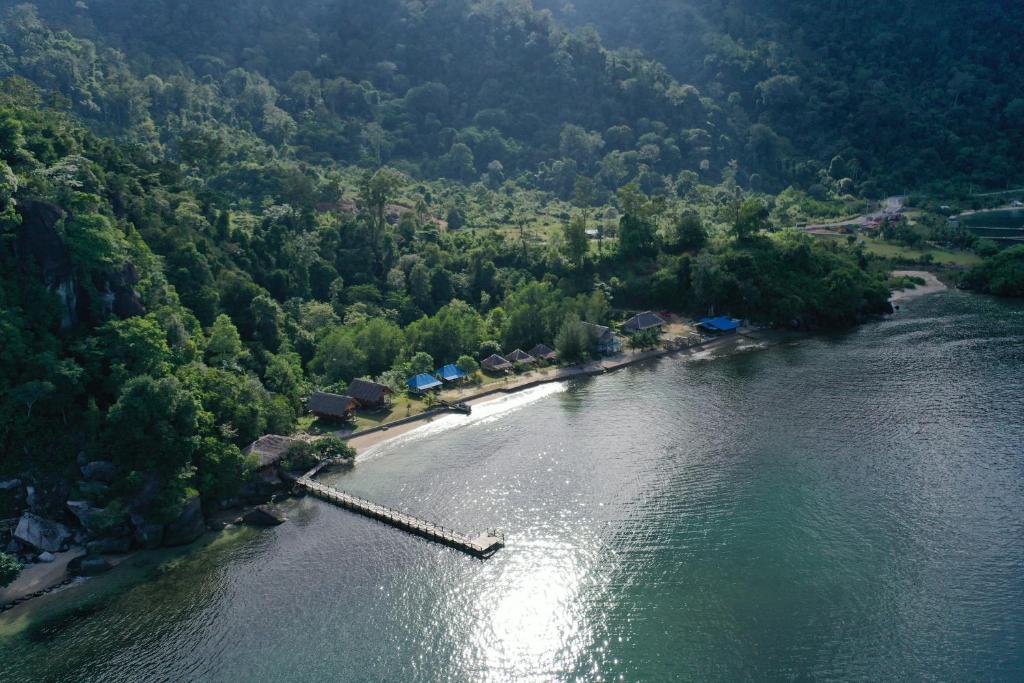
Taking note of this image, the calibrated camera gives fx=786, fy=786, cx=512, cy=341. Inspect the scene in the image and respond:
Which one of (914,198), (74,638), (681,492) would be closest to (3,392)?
(74,638)

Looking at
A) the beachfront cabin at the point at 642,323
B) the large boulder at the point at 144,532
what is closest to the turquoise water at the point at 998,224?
the beachfront cabin at the point at 642,323

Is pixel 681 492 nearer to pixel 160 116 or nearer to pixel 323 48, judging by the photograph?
pixel 160 116

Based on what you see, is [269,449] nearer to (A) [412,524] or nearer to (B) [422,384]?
(A) [412,524]

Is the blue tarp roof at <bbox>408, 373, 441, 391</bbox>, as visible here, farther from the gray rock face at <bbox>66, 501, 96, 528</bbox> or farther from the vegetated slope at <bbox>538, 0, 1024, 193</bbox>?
the vegetated slope at <bbox>538, 0, 1024, 193</bbox>

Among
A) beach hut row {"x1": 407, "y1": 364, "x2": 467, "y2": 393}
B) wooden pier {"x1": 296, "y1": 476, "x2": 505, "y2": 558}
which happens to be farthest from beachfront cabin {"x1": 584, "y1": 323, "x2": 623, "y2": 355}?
wooden pier {"x1": 296, "y1": 476, "x2": 505, "y2": 558}

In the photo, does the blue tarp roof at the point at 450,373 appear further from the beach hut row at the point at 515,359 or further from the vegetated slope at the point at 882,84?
the vegetated slope at the point at 882,84

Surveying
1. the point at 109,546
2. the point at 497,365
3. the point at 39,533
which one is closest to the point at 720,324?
the point at 497,365
